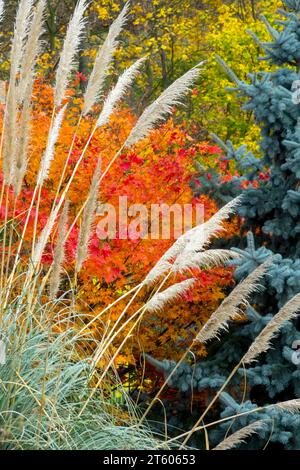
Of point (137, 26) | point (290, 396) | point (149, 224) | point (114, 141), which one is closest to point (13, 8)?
point (137, 26)

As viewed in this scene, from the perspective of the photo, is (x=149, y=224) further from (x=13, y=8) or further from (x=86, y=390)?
(x=13, y=8)

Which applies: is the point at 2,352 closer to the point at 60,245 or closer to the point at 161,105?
the point at 60,245

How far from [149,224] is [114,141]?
4.36ft

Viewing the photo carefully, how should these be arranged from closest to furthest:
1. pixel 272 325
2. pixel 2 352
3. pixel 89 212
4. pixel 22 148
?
pixel 272 325 < pixel 2 352 < pixel 89 212 < pixel 22 148

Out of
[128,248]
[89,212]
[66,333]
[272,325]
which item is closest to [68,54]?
[89,212]

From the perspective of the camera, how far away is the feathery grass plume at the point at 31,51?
420 centimetres

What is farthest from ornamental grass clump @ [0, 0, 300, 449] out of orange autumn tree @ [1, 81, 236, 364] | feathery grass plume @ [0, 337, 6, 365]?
orange autumn tree @ [1, 81, 236, 364]

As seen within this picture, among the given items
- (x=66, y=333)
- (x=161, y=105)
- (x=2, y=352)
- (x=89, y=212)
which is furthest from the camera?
(x=161, y=105)

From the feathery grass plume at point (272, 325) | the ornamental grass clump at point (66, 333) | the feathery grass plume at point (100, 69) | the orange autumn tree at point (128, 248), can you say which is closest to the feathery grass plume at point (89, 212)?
the ornamental grass clump at point (66, 333)

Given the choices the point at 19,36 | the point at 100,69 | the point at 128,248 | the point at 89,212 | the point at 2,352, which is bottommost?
the point at 2,352

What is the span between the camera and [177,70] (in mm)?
19016

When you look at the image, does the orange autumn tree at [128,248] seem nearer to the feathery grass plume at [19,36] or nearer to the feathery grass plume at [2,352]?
the feathery grass plume at [19,36]

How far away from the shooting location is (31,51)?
4.23m

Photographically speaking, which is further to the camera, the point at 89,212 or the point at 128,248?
the point at 128,248
